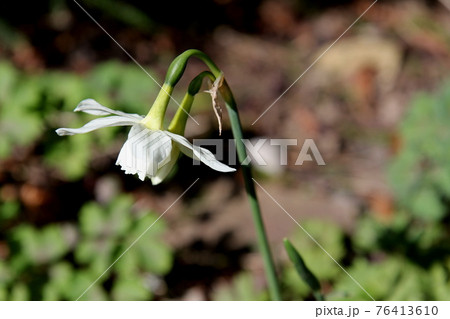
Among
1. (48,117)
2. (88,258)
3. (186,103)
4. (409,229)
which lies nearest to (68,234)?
(88,258)

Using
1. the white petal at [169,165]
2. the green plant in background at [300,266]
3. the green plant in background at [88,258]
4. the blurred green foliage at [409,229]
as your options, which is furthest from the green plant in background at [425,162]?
the white petal at [169,165]

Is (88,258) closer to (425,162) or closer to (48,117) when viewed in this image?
(48,117)

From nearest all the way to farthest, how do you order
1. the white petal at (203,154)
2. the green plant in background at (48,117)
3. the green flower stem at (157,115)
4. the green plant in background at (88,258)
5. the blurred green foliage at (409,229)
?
the white petal at (203,154)
the green flower stem at (157,115)
the green plant in background at (88,258)
the blurred green foliage at (409,229)
the green plant in background at (48,117)

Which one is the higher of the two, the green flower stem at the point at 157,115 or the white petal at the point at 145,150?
the green flower stem at the point at 157,115

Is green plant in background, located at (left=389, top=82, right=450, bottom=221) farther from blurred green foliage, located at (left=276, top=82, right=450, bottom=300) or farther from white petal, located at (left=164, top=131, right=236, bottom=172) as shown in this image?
white petal, located at (left=164, top=131, right=236, bottom=172)

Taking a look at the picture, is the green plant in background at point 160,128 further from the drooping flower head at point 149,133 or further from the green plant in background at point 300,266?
the green plant in background at point 300,266
